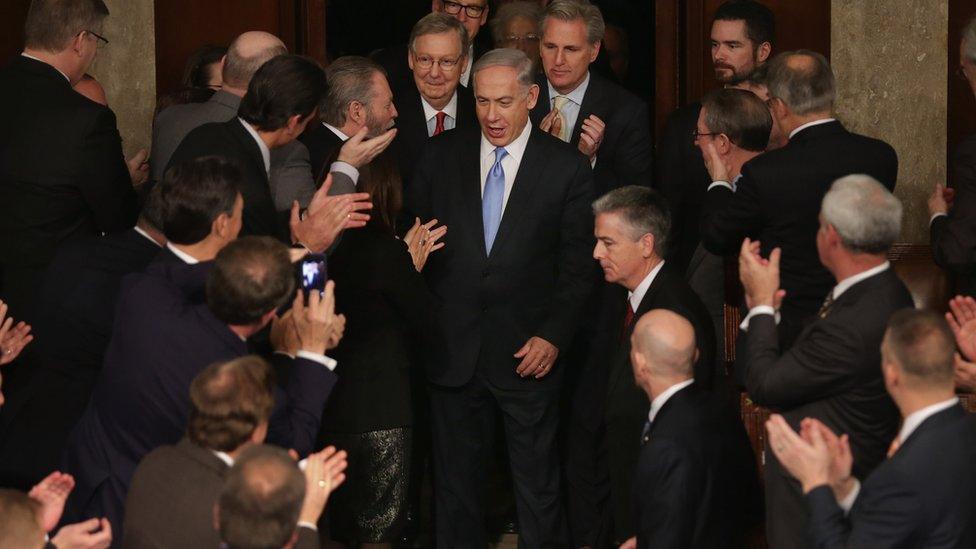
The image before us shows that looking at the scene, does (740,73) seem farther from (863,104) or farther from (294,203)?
(294,203)

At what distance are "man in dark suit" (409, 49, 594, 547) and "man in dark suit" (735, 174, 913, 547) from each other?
128cm

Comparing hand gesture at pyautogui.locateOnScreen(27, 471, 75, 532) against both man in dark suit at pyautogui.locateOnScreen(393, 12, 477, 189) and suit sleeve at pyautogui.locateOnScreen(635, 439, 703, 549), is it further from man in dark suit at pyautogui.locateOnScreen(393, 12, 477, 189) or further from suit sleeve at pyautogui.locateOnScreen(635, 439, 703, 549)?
man in dark suit at pyautogui.locateOnScreen(393, 12, 477, 189)

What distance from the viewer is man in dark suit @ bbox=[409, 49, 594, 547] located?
17.6 ft

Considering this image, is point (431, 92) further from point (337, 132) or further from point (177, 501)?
point (177, 501)

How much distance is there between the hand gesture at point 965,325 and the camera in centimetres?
450

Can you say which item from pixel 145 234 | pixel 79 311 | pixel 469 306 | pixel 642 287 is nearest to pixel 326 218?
pixel 145 234

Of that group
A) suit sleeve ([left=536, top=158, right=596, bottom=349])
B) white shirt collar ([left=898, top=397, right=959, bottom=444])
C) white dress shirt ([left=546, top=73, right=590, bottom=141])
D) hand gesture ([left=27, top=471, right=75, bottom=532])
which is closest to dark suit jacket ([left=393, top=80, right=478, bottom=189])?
white dress shirt ([left=546, top=73, right=590, bottom=141])

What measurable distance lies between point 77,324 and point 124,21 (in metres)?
2.87

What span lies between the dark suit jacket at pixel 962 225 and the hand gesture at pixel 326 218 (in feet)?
5.90

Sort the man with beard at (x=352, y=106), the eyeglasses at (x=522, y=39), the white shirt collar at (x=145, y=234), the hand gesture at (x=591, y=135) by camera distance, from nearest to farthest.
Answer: the white shirt collar at (x=145, y=234) < the man with beard at (x=352, y=106) < the hand gesture at (x=591, y=135) < the eyeglasses at (x=522, y=39)

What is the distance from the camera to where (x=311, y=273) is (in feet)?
14.0

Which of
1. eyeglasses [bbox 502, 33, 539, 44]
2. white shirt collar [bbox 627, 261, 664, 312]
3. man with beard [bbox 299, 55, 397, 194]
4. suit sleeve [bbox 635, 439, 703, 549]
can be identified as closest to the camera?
suit sleeve [bbox 635, 439, 703, 549]

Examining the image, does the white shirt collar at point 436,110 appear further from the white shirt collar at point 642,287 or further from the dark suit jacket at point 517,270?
the white shirt collar at point 642,287

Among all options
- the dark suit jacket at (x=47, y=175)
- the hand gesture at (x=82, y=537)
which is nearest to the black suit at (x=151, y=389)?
the hand gesture at (x=82, y=537)
